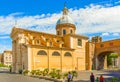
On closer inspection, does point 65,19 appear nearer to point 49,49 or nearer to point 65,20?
point 65,20

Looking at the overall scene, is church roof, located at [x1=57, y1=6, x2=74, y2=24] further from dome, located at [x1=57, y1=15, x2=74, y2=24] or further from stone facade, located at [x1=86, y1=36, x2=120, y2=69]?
stone facade, located at [x1=86, y1=36, x2=120, y2=69]

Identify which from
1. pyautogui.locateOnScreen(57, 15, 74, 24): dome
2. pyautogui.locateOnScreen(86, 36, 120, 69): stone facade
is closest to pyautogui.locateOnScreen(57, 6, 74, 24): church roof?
pyautogui.locateOnScreen(57, 15, 74, 24): dome

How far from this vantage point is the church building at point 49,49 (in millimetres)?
47531

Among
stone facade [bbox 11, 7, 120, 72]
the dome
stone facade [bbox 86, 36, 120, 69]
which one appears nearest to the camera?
stone facade [bbox 11, 7, 120, 72]

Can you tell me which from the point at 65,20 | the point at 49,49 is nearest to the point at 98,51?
the point at 65,20

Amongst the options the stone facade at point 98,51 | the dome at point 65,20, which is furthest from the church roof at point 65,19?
the stone facade at point 98,51

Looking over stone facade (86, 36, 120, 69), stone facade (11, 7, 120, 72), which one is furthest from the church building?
stone facade (86, 36, 120, 69)

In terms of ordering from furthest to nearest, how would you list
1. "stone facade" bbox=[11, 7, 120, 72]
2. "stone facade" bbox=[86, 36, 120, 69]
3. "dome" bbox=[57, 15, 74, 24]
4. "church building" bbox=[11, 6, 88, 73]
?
"dome" bbox=[57, 15, 74, 24], "stone facade" bbox=[86, 36, 120, 69], "stone facade" bbox=[11, 7, 120, 72], "church building" bbox=[11, 6, 88, 73]

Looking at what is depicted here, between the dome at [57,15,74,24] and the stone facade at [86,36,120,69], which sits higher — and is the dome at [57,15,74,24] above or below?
above

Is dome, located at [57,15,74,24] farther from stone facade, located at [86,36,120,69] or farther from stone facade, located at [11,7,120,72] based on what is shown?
stone facade, located at [86,36,120,69]

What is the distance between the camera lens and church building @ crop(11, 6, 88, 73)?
1871 inches

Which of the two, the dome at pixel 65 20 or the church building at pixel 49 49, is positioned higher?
the dome at pixel 65 20

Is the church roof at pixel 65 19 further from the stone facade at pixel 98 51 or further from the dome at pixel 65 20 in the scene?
the stone facade at pixel 98 51

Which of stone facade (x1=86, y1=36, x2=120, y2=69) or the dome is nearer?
stone facade (x1=86, y1=36, x2=120, y2=69)
